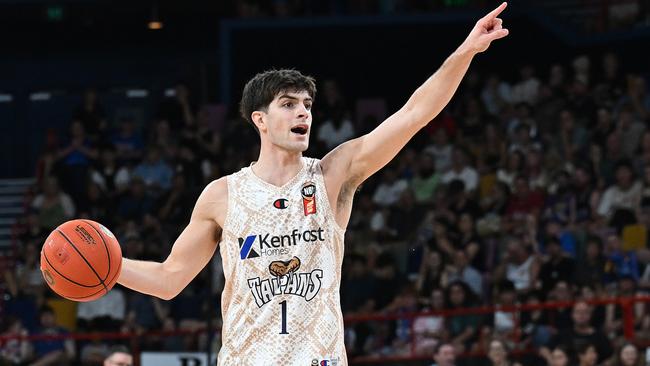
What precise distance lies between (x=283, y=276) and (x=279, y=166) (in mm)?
519

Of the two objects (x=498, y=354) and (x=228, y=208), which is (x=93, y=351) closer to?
(x=498, y=354)

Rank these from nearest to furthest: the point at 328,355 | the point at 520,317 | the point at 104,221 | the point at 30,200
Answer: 1. the point at 328,355
2. the point at 520,317
3. the point at 104,221
4. the point at 30,200

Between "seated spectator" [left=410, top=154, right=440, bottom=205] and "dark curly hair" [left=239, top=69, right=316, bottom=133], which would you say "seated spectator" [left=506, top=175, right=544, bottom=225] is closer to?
"seated spectator" [left=410, top=154, right=440, bottom=205]

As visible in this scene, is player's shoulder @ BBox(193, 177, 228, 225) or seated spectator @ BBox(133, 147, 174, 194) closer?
player's shoulder @ BBox(193, 177, 228, 225)

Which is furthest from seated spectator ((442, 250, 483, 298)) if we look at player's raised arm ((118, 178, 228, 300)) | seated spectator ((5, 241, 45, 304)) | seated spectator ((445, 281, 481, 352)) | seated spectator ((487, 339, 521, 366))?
player's raised arm ((118, 178, 228, 300))

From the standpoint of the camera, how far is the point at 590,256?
13.7 m

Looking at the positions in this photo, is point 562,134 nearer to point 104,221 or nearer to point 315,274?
point 104,221

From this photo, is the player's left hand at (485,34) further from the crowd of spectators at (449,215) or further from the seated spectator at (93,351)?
the seated spectator at (93,351)

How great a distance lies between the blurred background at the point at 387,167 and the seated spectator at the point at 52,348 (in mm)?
19

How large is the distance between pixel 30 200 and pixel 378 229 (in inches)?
221

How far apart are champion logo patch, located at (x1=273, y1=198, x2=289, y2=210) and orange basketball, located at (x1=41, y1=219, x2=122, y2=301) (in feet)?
2.44

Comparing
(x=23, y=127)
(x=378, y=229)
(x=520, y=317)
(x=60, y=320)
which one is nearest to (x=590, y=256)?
(x=520, y=317)

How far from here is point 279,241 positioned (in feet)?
18.1

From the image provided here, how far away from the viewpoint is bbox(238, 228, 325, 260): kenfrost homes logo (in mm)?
5512
